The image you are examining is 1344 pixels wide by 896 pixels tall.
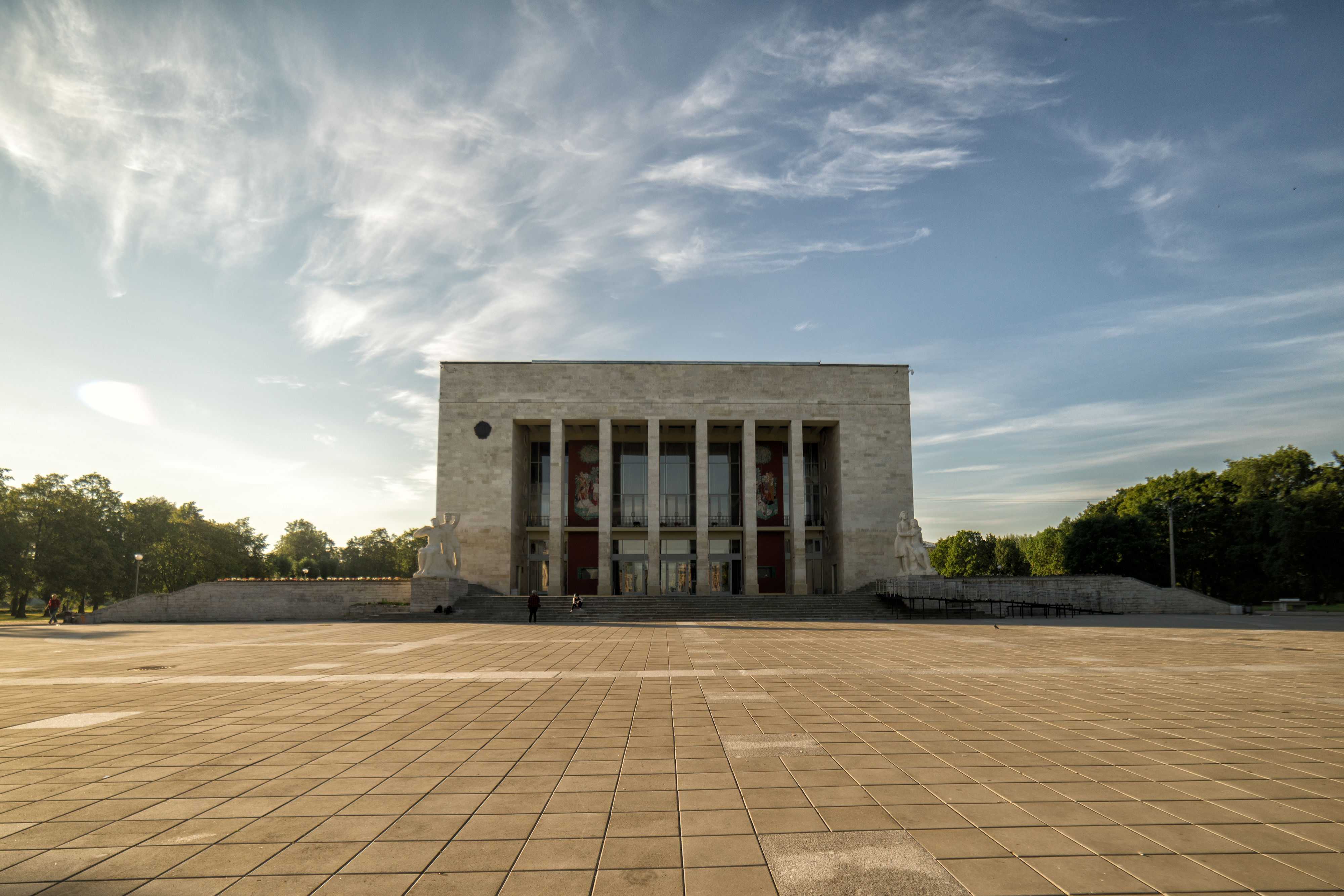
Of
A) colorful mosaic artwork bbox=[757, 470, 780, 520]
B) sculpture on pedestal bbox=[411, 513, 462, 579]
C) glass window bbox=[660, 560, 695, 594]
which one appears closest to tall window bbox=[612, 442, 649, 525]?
glass window bbox=[660, 560, 695, 594]

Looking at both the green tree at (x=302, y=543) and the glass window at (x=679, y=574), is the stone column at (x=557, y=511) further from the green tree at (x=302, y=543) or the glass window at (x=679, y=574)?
the green tree at (x=302, y=543)

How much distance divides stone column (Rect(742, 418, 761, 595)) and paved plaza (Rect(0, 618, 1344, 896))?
98.8ft

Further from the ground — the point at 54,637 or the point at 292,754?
the point at 292,754

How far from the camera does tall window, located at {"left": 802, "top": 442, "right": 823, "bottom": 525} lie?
150ft

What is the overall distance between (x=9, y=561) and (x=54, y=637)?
28.3 metres

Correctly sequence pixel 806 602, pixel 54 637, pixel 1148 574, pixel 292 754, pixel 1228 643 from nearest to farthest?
pixel 292 754
pixel 1228 643
pixel 54 637
pixel 806 602
pixel 1148 574

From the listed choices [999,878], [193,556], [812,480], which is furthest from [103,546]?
[999,878]

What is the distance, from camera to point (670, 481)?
45250 millimetres

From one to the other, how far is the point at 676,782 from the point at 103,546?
2252 inches

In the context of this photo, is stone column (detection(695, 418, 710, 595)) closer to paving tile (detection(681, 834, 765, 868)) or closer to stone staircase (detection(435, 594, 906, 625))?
stone staircase (detection(435, 594, 906, 625))

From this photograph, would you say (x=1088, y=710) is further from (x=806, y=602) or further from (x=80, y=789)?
(x=806, y=602)

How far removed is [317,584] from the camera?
3516 centimetres

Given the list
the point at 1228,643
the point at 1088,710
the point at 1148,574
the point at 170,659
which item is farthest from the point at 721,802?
the point at 1148,574

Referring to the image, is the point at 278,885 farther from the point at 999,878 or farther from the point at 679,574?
the point at 679,574
